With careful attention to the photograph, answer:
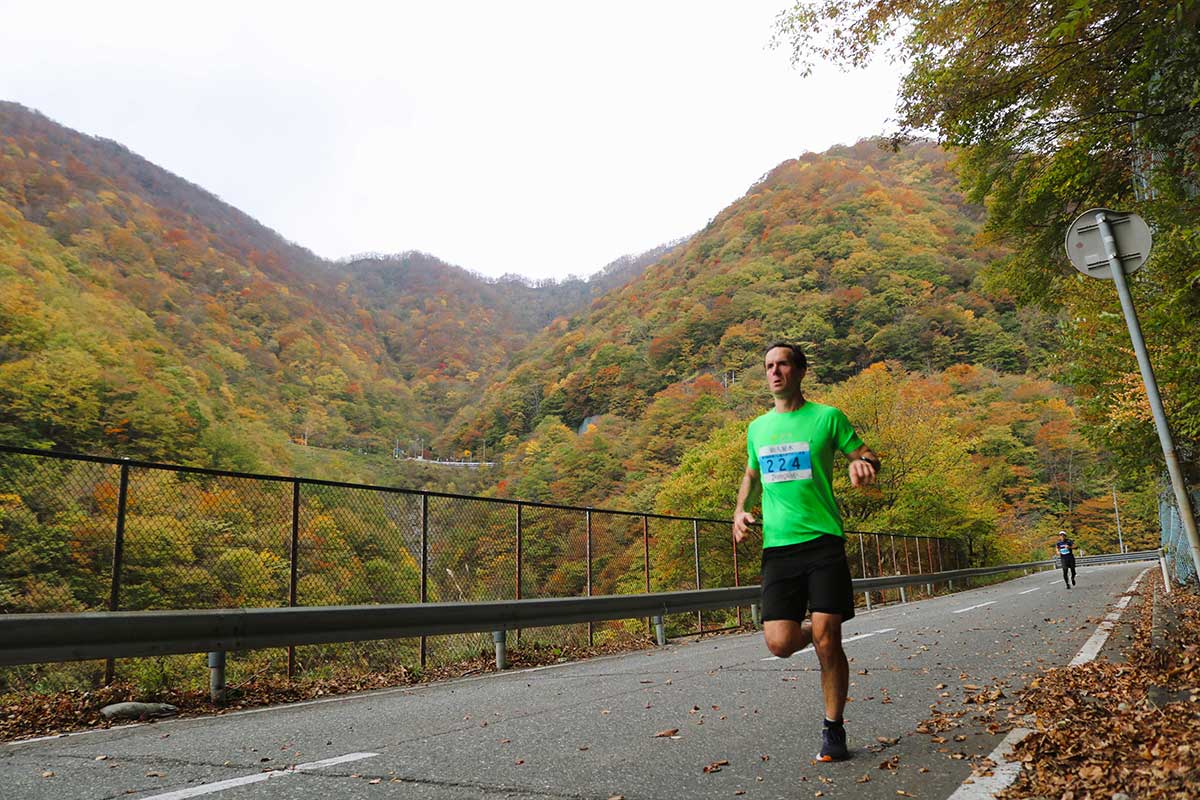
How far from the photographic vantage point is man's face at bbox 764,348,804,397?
394 cm

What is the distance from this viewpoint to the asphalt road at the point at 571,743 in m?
3.33

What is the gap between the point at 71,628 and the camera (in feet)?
17.3

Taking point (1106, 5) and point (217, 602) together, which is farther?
point (217, 602)

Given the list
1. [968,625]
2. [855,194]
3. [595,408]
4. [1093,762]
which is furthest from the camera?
[855,194]

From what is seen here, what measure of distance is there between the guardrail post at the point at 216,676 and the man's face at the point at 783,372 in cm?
532

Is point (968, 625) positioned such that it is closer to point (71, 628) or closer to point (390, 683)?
point (390, 683)

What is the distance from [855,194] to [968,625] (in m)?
79.1

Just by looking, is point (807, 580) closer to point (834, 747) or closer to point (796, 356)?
point (834, 747)

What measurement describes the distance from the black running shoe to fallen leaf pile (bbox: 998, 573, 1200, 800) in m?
0.75

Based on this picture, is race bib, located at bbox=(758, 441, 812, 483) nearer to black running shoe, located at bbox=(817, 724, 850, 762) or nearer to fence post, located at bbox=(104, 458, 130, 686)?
black running shoe, located at bbox=(817, 724, 850, 762)

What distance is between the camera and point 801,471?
149 inches

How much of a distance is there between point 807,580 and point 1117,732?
5.05ft

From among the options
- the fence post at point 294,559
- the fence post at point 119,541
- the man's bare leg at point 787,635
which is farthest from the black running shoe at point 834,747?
the fence post at point 119,541

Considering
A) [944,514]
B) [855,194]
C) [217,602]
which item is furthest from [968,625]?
[855,194]
